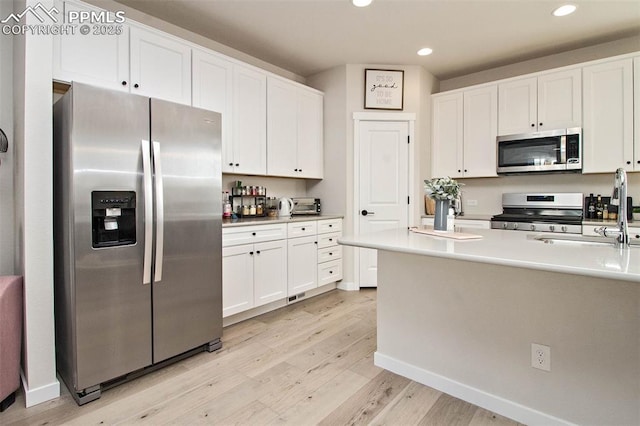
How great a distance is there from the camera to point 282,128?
12.0ft

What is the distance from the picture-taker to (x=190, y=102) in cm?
280

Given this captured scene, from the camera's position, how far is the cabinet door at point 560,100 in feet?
10.9

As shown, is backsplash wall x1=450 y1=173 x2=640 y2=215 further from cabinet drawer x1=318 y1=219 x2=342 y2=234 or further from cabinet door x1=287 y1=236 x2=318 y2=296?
cabinet door x1=287 y1=236 x2=318 y2=296


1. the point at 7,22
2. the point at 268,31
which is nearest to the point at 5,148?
the point at 7,22

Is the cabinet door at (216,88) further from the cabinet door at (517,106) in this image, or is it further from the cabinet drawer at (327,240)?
the cabinet door at (517,106)

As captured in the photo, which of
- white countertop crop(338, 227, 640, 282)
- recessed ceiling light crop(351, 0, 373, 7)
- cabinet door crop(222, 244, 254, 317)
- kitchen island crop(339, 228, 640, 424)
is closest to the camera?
white countertop crop(338, 227, 640, 282)

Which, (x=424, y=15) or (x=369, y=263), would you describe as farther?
(x=369, y=263)

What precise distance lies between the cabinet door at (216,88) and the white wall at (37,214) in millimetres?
1082

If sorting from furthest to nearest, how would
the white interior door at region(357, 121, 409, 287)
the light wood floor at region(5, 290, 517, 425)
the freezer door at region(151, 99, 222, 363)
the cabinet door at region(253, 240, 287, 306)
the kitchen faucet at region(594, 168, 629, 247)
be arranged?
the white interior door at region(357, 121, 409, 287) < the cabinet door at region(253, 240, 287, 306) < the freezer door at region(151, 99, 222, 363) < the light wood floor at region(5, 290, 517, 425) < the kitchen faucet at region(594, 168, 629, 247)

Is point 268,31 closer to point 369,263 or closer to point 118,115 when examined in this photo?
point 118,115

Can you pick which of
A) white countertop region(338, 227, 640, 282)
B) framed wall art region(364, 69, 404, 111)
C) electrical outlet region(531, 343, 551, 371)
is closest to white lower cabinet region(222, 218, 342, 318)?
white countertop region(338, 227, 640, 282)

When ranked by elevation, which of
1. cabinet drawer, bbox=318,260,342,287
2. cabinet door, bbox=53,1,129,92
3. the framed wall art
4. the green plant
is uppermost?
the framed wall art

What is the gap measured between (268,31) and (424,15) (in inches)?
57.1

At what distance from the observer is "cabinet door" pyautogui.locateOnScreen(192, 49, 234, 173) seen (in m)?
2.85
